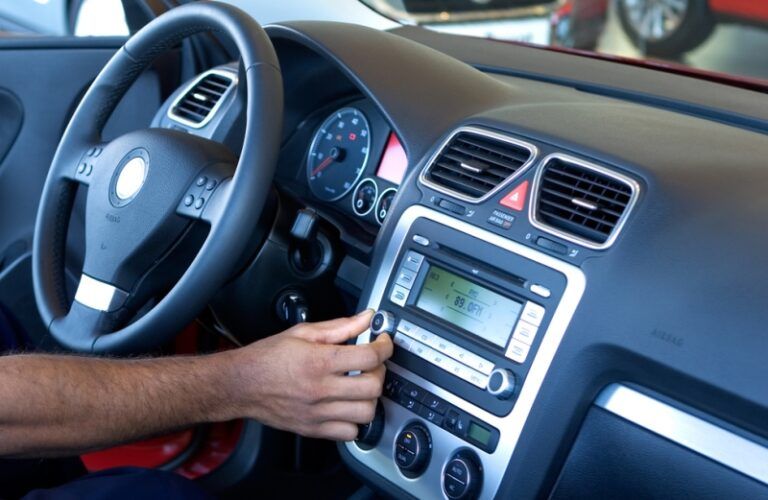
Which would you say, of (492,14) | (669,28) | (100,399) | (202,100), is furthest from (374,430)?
(669,28)

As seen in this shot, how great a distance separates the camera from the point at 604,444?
1331 mm

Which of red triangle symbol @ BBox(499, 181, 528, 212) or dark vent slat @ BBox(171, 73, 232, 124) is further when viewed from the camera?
dark vent slat @ BBox(171, 73, 232, 124)

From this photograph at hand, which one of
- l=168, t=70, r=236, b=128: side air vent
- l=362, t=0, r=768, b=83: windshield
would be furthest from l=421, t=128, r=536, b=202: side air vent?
l=362, t=0, r=768, b=83: windshield

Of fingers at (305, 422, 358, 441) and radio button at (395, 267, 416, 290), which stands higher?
radio button at (395, 267, 416, 290)

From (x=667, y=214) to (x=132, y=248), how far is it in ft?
2.49

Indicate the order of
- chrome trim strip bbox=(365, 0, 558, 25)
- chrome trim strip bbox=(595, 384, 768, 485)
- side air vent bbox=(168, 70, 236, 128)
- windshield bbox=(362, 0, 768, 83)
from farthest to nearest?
windshield bbox=(362, 0, 768, 83), chrome trim strip bbox=(365, 0, 558, 25), side air vent bbox=(168, 70, 236, 128), chrome trim strip bbox=(595, 384, 768, 485)

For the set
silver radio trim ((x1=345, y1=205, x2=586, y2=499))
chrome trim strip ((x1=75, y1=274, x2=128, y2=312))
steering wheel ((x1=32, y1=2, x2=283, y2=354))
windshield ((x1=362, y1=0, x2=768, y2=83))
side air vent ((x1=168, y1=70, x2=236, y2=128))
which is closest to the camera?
silver radio trim ((x1=345, y1=205, x2=586, y2=499))

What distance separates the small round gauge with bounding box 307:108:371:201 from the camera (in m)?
1.81

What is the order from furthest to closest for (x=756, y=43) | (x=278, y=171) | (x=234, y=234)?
(x=756, y=43) < (x=278, y=171) < (x=234, y=234)

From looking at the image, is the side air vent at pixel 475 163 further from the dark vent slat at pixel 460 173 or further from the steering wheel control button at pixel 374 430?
the steering wheel control button at pixel 374 430

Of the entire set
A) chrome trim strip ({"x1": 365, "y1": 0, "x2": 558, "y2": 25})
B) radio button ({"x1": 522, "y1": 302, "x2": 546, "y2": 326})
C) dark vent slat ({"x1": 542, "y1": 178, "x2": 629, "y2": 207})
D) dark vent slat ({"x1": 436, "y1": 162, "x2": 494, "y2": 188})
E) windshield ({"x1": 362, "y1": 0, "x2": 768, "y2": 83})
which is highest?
windshield ({"x1": 362, "y1": 0, "x2": 768, "y2": 83})

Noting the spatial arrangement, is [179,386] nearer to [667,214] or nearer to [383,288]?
[383,288]

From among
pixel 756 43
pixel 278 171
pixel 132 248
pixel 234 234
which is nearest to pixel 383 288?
pixel 234 234

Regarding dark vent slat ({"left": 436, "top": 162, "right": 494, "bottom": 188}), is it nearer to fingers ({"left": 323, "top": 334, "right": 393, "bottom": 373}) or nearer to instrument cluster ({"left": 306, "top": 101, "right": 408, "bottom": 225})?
instrument cluster ({"left": 306, "top": 101, "right": 408, "bottom": 225})
